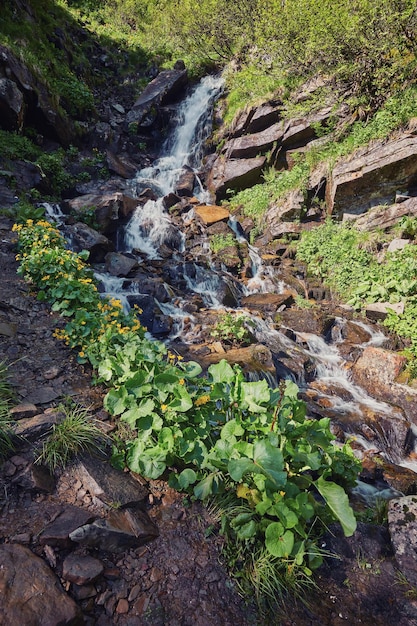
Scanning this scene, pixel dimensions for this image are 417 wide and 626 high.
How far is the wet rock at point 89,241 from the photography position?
938 cm

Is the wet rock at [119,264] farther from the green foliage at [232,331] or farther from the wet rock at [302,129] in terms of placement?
the wet rock at [302,129]

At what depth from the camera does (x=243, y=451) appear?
237cm

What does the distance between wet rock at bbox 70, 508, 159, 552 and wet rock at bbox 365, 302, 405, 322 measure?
7.90m

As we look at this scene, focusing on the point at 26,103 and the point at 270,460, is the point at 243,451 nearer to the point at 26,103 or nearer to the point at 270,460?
the point at 270,460

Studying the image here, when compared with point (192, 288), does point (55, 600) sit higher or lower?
lower

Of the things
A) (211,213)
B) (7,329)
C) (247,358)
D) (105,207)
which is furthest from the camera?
(211,213)

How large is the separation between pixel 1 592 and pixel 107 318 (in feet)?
10.9

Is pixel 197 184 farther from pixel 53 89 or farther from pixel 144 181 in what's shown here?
pixel 53 89

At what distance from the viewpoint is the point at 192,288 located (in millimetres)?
10062

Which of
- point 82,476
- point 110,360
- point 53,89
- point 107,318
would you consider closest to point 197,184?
point 53,89

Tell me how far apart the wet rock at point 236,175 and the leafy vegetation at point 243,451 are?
12371 mm

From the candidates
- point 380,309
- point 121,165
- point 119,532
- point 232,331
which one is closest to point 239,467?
point 119,532

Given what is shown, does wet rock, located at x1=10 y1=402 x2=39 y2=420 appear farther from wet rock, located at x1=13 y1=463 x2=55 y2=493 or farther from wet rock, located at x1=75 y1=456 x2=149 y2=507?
wet rock, located at x1=75 y1=456 x2=149 y2=507

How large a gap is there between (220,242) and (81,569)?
421 inches
